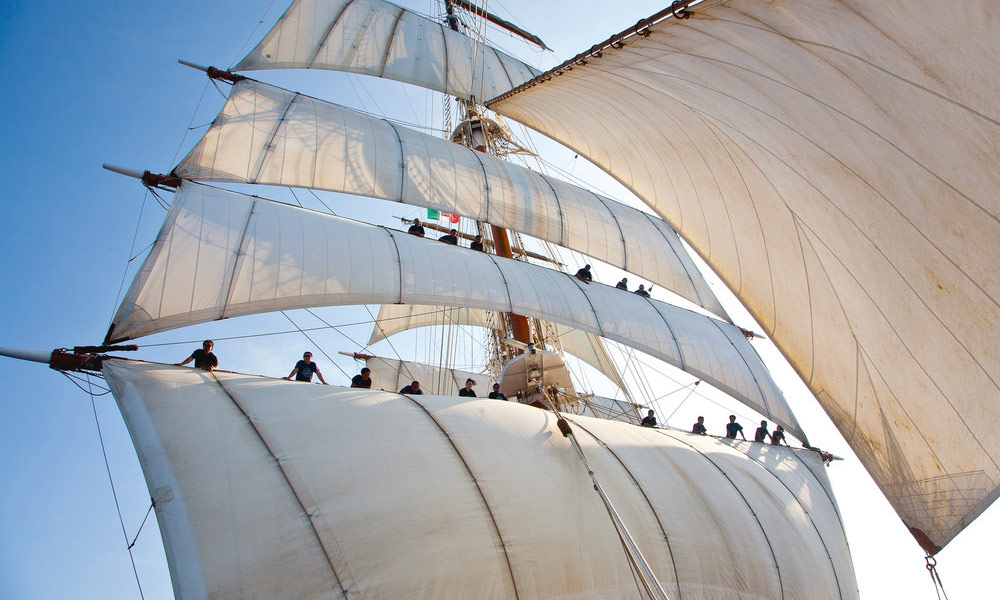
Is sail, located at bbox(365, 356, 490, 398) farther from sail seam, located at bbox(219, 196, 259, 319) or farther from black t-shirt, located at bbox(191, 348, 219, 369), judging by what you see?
black t-shirt, located at bbox(191, 348, 219, 369)

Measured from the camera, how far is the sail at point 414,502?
440 cm

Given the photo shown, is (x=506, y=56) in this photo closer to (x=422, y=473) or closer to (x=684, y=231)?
(x=684, y=231)

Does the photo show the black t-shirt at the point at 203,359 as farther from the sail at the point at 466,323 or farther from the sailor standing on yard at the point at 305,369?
the sail at the point at 466,323

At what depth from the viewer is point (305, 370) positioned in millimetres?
7094

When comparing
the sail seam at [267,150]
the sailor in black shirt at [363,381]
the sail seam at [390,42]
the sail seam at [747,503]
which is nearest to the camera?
the sail seam at [747,503]

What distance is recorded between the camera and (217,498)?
4.50 m

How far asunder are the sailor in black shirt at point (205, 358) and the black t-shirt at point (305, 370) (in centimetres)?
100

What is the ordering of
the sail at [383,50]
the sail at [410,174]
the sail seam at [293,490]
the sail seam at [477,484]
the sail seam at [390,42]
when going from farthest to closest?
the sail seam at [390,42]
the sail at [383,50]
the sail at [410,174]
the sail seam at [477,484]
the sail seam at [293,490]

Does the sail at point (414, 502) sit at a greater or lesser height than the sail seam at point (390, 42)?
lesser

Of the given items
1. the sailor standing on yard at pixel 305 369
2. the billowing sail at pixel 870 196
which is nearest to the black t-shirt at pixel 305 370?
the sailor standing on yard at pixel 305 369

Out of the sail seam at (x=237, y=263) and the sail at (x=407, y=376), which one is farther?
the sail at (x=407, y=376)

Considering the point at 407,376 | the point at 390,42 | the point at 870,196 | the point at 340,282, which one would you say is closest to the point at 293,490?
the point at 340,282

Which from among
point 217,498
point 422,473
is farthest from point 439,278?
point 217,498

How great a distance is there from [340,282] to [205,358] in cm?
246
